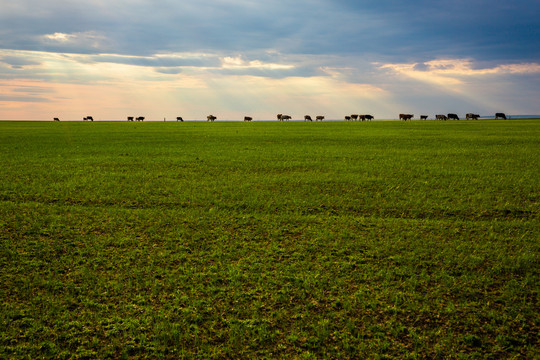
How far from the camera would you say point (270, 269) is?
5.06 metres

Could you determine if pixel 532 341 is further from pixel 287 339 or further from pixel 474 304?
pixel 287 339

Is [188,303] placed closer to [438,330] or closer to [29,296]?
[29,296]

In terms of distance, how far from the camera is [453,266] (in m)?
5.16

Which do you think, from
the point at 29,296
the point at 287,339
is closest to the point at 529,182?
the point at 287,339

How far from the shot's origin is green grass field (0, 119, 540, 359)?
362 centimetres

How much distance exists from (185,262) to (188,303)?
1126 mm

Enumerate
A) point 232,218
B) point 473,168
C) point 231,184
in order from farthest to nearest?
point 473,168, point 231,184, point 232,218

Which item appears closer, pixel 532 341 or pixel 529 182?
pixel 532 341

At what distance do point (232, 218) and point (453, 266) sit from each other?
3970 millimetres

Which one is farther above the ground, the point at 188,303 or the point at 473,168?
the point at 473,168

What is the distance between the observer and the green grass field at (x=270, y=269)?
3.62 m

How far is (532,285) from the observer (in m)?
4.64

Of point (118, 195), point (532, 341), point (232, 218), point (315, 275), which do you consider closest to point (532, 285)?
point (532, 341)

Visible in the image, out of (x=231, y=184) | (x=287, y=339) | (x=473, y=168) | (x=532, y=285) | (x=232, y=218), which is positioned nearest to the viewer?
(x=287, y=339)
